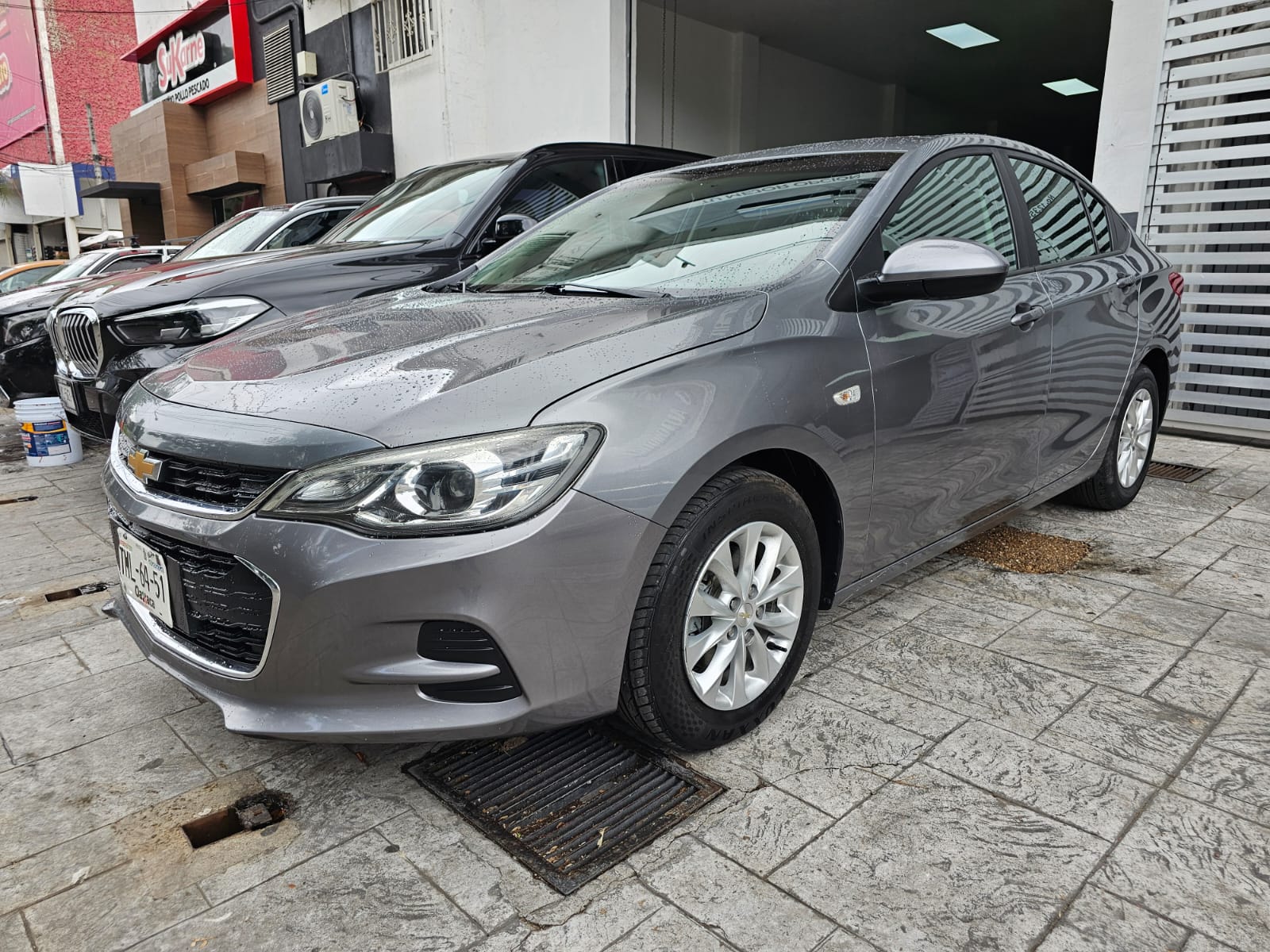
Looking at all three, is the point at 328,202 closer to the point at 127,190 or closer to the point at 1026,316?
the point at 1026,316

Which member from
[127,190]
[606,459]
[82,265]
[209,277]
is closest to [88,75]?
[127,190]

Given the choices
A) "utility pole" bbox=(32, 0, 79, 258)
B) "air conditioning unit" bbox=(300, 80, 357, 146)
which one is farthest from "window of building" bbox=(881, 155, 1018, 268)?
"utility pole" bbox=(32, 0, 79, 258)

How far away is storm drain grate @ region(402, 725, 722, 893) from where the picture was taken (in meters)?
1.82

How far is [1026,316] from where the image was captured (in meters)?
2.87

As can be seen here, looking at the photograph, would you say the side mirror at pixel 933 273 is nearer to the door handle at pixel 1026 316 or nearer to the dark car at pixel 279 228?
the door handle at pixel 1026 316

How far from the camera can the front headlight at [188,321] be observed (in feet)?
12.7

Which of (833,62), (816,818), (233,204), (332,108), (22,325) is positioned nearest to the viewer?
(816,818)

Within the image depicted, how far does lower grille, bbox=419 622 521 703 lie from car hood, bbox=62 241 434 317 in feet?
9.28

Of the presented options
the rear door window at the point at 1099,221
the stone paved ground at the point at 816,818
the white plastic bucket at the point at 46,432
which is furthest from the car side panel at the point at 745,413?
the white plastic bucket at the point at 46,432

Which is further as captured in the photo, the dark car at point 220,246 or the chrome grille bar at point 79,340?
the dark car at point 220,246

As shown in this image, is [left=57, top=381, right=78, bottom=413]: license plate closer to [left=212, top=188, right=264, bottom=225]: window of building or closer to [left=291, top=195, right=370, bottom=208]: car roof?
[left=291, top=195, right=370, bottom=208]: car roof

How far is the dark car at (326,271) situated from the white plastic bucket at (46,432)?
126 centimetres

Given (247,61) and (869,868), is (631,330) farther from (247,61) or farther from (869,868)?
(247,61)

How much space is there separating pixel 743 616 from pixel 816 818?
0.47 meters
